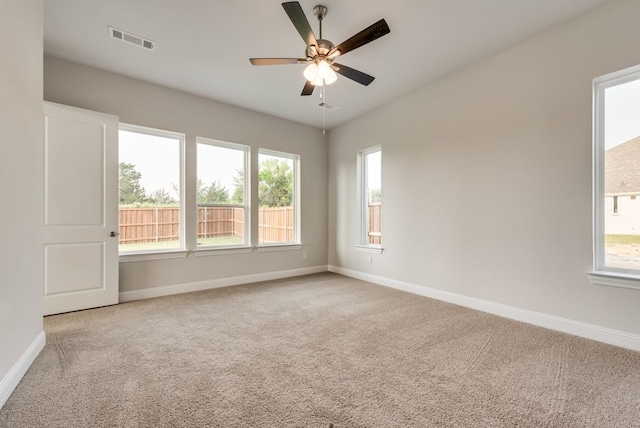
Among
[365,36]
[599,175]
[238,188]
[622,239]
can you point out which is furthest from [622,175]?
[238,188]

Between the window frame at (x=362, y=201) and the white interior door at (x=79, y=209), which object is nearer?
the white interior door at (x=79, y=209)

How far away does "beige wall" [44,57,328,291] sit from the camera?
11.2 ft

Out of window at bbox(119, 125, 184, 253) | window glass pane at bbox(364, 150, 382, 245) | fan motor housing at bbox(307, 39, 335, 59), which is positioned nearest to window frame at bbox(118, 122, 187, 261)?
window at bbox(119, 125, 184, 253)

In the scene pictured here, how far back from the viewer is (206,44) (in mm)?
2973

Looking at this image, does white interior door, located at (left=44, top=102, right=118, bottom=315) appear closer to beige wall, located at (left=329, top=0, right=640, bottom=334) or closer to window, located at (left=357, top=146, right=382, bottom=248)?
window, located at (left=357, top=146, right=382, bottom=248)

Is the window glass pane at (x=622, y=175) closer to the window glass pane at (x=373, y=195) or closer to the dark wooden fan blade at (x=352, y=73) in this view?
the dark wooden fan blade at (x=352, y=73)

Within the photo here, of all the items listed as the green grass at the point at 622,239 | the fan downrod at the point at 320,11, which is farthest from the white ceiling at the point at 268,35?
the green grass at the point at 622,239

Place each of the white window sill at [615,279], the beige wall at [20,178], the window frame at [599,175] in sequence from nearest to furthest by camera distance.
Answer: the beige wall at [20,178] < the white window sill at [615,279] < the window frame at [599,175]

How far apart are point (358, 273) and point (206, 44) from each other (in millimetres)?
3965

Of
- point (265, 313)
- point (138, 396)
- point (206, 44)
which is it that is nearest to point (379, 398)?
point (138, 396)

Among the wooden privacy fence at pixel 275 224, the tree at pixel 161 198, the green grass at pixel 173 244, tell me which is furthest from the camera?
the wooden privacy fence at pixel 275 224

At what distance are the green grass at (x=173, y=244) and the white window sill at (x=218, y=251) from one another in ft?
0.28

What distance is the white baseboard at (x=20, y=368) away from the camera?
1659 mm

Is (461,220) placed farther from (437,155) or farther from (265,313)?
(265,313)
